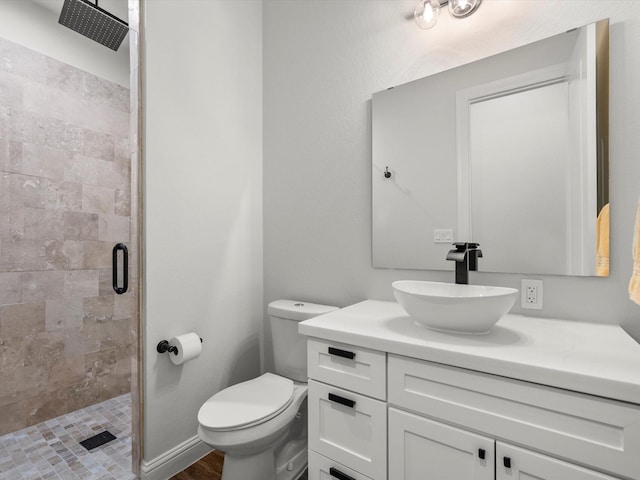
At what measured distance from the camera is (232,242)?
77.1 inches

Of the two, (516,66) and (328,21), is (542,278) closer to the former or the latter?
→ (516,66)

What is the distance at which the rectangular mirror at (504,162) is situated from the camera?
1.20 metres

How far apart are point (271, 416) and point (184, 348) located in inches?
21.3

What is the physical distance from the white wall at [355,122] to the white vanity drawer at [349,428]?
2.17 feet

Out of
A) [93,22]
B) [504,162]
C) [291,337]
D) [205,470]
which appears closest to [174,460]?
[205,470]

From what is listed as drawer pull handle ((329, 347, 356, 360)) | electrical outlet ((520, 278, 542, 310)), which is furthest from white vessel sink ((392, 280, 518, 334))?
electrical outlet ((520, 278, 542, 310))

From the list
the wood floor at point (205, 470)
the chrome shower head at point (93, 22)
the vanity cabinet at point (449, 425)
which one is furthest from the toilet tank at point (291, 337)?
the chrome shower head at point (93, 22)

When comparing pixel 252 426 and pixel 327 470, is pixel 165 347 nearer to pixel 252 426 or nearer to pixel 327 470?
pixel 252 426

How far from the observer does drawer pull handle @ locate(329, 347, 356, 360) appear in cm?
112

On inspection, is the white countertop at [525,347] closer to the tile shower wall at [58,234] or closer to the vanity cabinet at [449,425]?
the vanity cabinet at [449,425]

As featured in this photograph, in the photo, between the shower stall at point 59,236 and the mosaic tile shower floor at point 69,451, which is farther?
the shower stall at point 59,236

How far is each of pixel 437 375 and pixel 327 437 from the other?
0.52 m

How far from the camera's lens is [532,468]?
812 mm

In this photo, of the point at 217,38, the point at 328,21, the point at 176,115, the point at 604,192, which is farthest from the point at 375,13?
the point at 604,192
